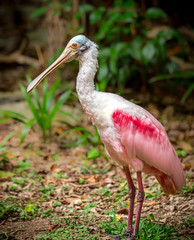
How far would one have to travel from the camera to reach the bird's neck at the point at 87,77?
2.92 metres

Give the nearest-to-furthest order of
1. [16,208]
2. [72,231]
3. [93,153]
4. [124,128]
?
[124,128], [72,231], [16,208], [93,153]

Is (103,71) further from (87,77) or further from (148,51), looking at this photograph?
(87,77)

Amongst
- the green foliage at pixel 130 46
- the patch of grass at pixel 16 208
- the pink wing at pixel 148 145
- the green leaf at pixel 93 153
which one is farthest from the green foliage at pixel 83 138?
the pink wing at pixel 148 145

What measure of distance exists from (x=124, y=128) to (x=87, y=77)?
20.7 inches

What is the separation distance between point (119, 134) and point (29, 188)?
1693 mm

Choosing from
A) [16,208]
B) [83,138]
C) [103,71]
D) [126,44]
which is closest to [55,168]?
[83,138]

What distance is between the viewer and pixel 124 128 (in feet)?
9.48

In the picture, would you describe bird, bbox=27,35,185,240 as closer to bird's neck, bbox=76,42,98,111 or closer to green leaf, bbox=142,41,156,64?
bird's neck, bbox=76,42,98,111

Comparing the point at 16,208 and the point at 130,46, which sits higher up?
the point at 130,46

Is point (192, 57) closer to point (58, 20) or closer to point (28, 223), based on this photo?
point (58, 20)

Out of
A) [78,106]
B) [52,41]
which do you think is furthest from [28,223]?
[52,41]

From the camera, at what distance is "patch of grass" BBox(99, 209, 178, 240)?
288 cm

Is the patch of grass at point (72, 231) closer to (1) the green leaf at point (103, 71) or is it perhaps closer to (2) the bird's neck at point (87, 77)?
(2) the bird's neck at point (87, 77)

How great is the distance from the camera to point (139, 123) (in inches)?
115
